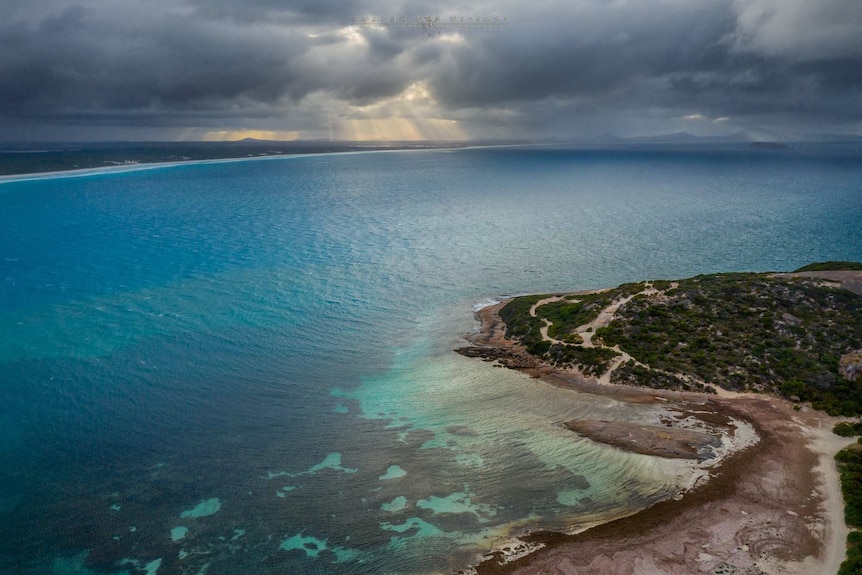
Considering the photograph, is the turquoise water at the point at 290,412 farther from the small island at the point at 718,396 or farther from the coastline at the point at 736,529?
the small island at the point at 718,396

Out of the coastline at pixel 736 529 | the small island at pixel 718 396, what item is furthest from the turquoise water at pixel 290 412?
the small island at pixel 718 396

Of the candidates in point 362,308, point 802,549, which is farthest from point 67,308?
point 802,549

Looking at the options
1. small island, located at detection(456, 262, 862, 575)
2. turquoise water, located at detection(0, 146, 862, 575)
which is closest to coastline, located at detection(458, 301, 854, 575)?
small island, located at detection(456, 262, 862, 575)

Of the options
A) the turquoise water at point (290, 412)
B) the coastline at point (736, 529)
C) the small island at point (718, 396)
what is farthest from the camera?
the turquoise water at point (290, 412)

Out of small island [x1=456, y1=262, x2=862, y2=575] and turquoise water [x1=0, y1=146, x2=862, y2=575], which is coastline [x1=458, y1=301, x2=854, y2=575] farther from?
turquoise water [x1=0, y1=146, x2=862, y2=575]

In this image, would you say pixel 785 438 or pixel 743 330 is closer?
pixel 785 438

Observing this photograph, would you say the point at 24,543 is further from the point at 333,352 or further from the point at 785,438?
the point at 785,438

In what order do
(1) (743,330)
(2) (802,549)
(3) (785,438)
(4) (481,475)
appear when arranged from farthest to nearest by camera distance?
(1) (743,330) < (3) (785,438) < (4) (481,475) < (2) (802,549)
